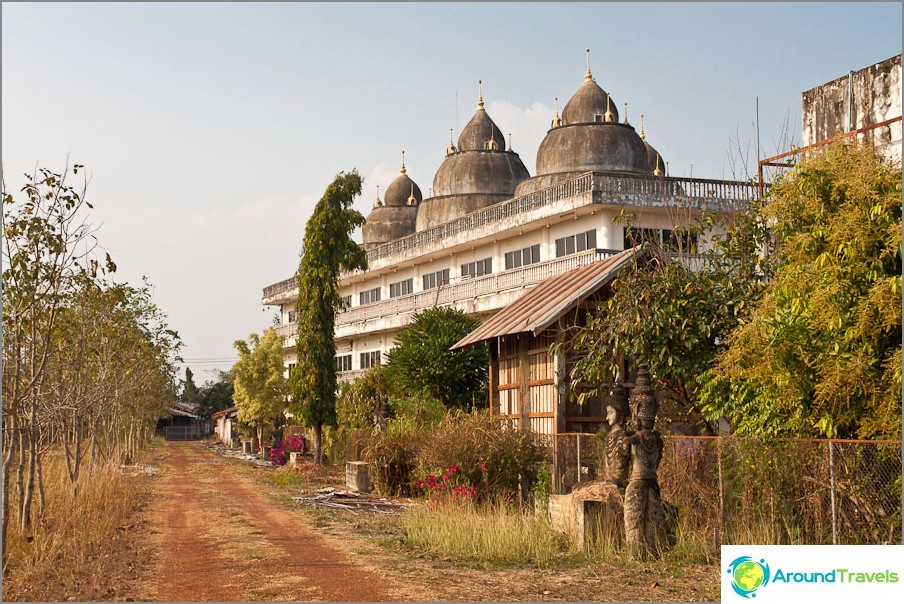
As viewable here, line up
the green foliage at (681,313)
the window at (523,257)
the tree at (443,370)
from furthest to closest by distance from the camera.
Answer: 1. the window at (523,257)
2. the tree at (443,370)
3. the green foliage at (681,313)

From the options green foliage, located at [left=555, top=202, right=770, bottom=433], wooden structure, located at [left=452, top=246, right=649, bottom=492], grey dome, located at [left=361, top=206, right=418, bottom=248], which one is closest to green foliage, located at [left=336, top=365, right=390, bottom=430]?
wooden structure, located at [left=452, top=246, right=649, bottom=492]

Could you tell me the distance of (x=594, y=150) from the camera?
147ft

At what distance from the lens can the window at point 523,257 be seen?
132 ft

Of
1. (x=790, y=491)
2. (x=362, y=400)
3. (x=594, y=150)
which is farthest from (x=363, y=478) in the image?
(x=594, y=150)

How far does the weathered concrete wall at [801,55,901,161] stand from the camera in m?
20.9

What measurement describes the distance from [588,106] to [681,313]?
3257 centimetres

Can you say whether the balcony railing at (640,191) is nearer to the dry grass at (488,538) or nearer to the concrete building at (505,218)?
the concrete building at (505,218)

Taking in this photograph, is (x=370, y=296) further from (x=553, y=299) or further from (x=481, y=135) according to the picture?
(x=553, y=299)

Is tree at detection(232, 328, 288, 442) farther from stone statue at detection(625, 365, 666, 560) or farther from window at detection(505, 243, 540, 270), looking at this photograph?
stone statue at detection(625, 365, 666, 560)

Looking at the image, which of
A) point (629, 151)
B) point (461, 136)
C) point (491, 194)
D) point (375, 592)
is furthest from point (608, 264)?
point (461, 136)

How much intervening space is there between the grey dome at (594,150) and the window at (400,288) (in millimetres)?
9817

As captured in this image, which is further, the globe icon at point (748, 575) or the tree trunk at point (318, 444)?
the tree trunk at point (318, 444)

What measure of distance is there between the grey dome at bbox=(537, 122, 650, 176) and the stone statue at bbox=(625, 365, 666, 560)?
32123 millimetres

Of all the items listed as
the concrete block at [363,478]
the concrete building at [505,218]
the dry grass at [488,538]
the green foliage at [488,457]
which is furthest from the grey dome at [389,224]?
the dry grass at [488,538]
